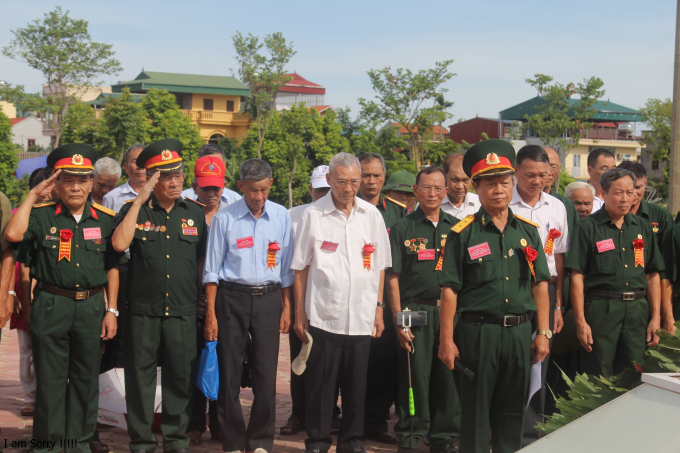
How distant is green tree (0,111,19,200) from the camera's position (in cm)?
3378

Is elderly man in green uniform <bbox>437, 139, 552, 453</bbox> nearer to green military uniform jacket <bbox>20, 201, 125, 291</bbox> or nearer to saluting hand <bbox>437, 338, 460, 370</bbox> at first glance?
saluting hand <bbox>437, 338, 460, 370</bbox>

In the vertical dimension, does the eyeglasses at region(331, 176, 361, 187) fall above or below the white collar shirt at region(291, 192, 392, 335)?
above

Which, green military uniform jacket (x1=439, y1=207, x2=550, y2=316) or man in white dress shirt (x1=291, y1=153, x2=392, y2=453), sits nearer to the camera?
green military uniform jacket (x1=439, y1=207, x2=550, y2=316)

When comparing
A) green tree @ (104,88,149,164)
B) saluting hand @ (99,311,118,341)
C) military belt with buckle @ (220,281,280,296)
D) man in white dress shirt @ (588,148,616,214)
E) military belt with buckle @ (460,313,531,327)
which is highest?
green tree @ (104,88,149,164)

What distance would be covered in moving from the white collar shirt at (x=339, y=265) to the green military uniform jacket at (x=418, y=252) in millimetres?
228

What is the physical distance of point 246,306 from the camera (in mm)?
4688

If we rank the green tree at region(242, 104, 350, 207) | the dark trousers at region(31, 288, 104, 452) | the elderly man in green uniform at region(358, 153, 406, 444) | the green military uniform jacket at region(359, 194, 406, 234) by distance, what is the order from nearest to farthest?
the dark trousers at region(31, 288, 104, 452), the elderly man in green uniform at region(358, 153, 406, 444), the green military uniform jacket at region(359, 194, 406, 234), the green tree at region(242, 104, 350, 207)

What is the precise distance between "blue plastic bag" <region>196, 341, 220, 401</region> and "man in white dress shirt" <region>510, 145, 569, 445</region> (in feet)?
7.77

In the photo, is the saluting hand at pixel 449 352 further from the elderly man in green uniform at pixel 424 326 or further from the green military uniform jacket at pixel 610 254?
the green military uniform jacket at pixel 610 254

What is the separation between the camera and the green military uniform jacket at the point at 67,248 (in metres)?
4.44

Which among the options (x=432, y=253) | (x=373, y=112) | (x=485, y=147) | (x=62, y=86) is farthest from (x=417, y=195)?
(x=62, y=86)

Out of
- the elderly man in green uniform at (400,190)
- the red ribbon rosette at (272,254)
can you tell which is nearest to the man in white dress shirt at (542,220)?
the elderly man in green uniform at (400,190)

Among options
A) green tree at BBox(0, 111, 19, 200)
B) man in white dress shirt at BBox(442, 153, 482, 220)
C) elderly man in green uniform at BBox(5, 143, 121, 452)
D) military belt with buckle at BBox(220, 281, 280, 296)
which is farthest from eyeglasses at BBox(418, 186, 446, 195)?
green tree at BBox(0, 111, 19, 200)

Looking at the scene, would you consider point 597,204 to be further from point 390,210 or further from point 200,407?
point 200,407
